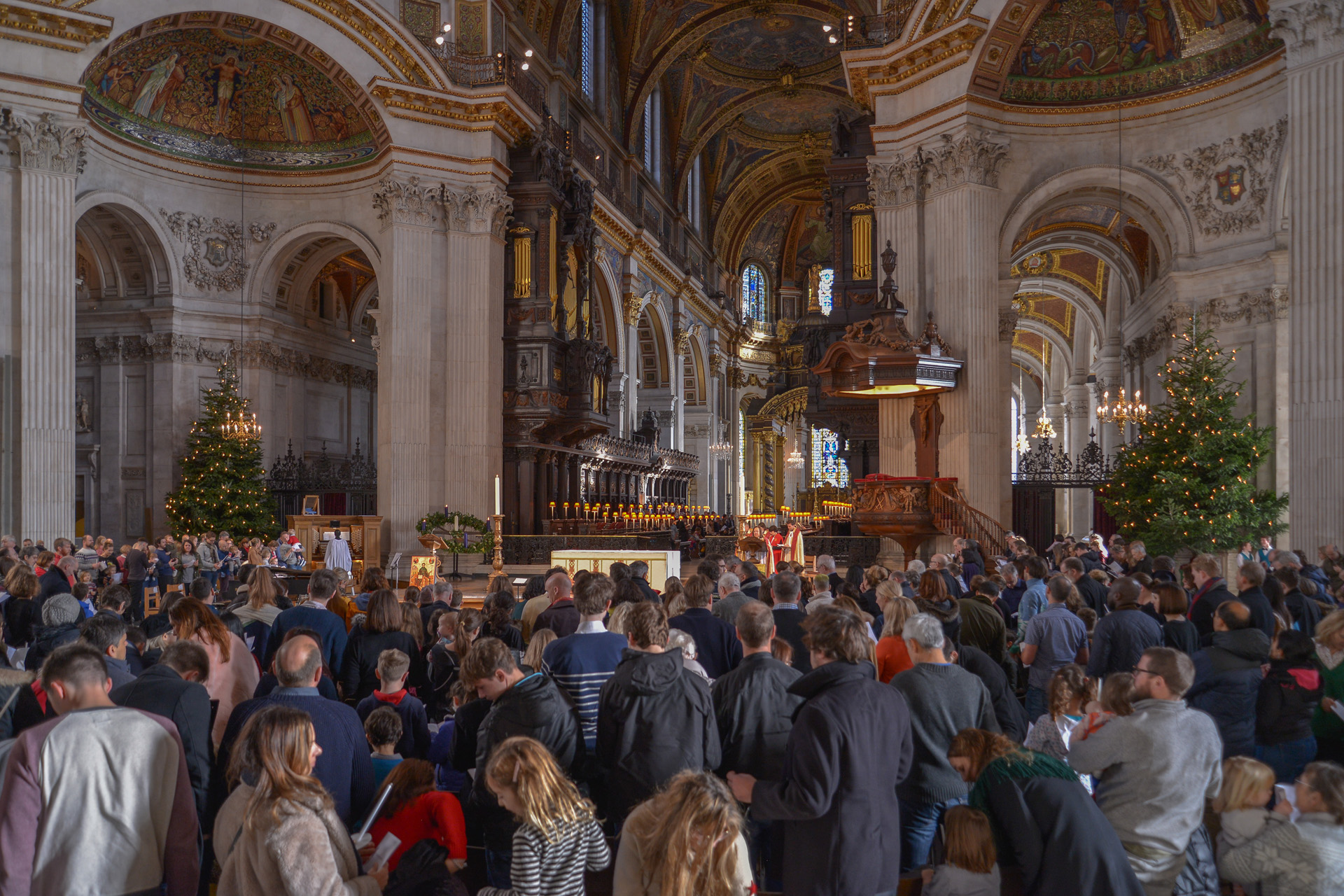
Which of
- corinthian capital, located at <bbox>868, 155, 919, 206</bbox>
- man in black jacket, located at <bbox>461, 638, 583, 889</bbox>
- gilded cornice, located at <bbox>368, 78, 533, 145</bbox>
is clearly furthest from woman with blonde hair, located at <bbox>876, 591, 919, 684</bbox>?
gilded cornice, located at <bbox>368, 78, 533, 145</bbox>

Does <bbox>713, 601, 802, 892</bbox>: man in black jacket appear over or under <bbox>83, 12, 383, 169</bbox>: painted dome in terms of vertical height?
under

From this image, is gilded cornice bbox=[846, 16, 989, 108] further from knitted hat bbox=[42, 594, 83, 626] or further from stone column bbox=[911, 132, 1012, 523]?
knitted hat bbox=[42, 594, 83, 626]

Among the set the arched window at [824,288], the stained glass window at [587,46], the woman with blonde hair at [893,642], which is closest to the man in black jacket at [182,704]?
the woman with blonde hair at [893,642]

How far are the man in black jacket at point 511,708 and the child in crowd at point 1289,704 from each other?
365 centimetres

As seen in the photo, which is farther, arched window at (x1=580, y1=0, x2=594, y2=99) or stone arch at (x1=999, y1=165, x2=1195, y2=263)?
arched window at (x1=580, y1=0, x2=594, y2=99)

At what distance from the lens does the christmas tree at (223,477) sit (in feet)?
68.8

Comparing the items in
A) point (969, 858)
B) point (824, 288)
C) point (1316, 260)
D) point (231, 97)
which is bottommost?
point (969, 858)

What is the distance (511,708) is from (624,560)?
892 centimetres

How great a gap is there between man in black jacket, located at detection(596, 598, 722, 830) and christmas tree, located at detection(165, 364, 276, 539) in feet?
62.5

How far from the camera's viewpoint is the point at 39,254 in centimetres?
1678

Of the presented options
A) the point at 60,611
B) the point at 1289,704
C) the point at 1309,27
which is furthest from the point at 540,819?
the point at 1309,27

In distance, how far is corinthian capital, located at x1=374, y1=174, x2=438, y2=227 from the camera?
68.7 feet

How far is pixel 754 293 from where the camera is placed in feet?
158

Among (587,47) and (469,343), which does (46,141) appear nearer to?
(469,343)
